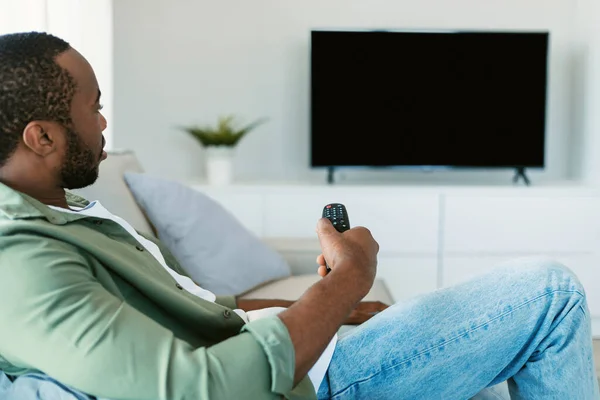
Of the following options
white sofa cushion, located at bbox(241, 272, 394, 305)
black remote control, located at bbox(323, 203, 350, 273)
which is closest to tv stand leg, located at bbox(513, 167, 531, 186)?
white sofa cushion, located at bbox(241, 272, 394, 305)

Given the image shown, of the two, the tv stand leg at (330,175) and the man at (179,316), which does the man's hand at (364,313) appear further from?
the tv stand leg at (330,175)

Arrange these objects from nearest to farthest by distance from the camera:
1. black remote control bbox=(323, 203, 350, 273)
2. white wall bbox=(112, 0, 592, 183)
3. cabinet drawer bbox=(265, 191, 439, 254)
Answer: black remote control bbox=(323, 203, 350, 273) < cabinet drawer bbox=(265, 191, 439, 254) < white wall bbox=(112, 0, 592, 183)

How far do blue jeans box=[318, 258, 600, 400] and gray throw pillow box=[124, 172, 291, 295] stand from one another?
1071 mm

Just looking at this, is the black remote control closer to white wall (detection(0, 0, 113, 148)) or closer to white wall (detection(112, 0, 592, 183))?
white wall (detection(0, 0, 113, 148))

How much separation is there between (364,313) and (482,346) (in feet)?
1.99

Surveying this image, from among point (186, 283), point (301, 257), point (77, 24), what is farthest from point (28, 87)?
point (77, 24)

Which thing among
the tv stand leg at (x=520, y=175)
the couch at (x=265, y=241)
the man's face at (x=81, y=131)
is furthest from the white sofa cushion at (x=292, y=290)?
the tv stand leg at (x=520, y=175)

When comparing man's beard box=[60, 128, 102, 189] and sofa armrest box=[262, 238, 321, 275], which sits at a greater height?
man's beard box=[60, 128, 102, 189]

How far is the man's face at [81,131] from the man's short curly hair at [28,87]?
1 centimetres

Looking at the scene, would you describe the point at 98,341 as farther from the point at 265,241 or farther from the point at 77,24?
the point at 77,24

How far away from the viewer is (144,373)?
0.95m

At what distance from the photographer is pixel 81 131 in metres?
1.17

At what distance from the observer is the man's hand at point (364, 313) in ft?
6.04

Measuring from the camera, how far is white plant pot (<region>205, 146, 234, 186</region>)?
3760mm
